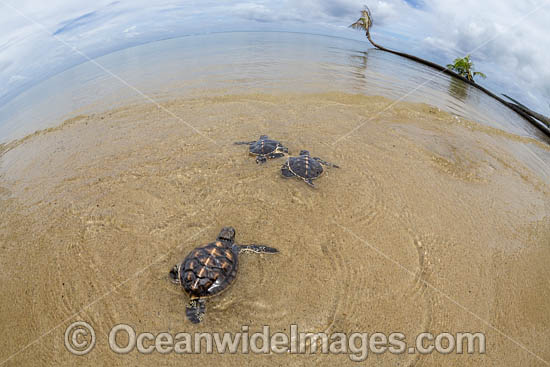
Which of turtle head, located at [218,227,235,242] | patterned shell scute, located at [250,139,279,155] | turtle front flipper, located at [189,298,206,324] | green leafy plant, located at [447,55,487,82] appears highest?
green leafy plant, located at [447,55,487,82]

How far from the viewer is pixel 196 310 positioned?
4.63m

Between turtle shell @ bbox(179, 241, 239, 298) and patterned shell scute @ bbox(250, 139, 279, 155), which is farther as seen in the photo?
patterned shell scute @ bbox(250, 139, 279, 155)

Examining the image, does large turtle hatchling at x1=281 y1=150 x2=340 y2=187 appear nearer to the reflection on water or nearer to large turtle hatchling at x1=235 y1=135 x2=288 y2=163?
large turtle hatchling at x1=235 y1=135 x2=288 y2=163

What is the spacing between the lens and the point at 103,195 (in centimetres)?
743

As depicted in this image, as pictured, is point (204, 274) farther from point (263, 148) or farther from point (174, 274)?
point (263, 148)

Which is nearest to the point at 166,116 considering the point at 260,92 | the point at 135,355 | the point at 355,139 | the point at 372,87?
the point at 260,92

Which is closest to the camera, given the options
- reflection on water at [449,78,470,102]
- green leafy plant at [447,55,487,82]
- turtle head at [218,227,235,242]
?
turtle head at [218,227,235,242]

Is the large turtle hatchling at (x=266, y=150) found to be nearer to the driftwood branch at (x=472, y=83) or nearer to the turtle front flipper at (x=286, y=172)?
the turtle front flipper at (x=286, y=172)

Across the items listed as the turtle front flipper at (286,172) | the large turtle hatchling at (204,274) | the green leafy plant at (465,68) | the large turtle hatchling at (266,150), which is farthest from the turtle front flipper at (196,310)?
the green leafy plant at (465,68)

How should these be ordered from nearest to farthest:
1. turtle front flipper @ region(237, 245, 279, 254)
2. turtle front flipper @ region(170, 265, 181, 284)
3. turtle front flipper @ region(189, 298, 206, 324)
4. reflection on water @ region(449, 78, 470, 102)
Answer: turtle front flipper @ region(189, 298, 206, 324) < turtle front flipper @ region(170, 265, 181, 284) < turtle front flipper @ region(237, 245, 279, 254) < reflection on water @ region(449, 78, 470, 102)

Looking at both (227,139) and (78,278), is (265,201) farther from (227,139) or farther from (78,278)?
(78,278)

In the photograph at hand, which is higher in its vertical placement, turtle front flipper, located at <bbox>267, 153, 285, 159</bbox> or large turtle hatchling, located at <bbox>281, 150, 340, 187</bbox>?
turtle front flipper, located at <bbox>267, 153, 285, 159</bbox>

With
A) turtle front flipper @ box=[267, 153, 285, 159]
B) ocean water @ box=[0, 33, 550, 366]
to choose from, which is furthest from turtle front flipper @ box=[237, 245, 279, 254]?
turtle front flipper @ box=[267, 153, 285, 159]

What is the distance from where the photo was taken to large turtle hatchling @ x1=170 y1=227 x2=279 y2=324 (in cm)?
464
